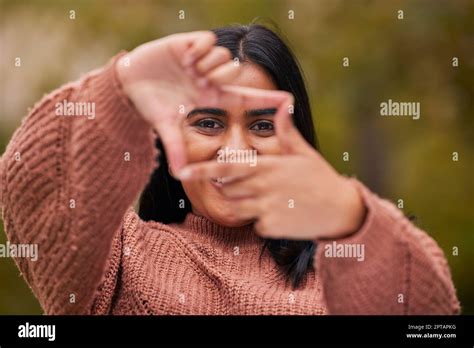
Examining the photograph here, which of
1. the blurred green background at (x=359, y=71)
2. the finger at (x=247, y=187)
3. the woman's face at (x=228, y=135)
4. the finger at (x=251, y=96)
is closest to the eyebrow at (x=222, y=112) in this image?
the woman's face at (x=228, y=135)

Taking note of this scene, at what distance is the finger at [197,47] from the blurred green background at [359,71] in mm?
774

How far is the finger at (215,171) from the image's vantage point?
42.9 inches

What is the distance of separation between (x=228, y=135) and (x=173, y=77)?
290 millimetres

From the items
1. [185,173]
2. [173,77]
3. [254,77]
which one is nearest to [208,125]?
[254,77]

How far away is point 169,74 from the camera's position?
123cm

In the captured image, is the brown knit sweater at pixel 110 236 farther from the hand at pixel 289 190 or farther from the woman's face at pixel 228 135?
the woman's face at pixel 228 135

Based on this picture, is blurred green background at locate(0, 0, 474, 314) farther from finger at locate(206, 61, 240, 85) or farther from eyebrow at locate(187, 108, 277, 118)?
finger at locate(206, 61, 240, 85)

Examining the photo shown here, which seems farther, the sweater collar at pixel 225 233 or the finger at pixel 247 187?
the sweater collar at pixel 225 233

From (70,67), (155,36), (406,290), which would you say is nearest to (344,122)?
(155,36)

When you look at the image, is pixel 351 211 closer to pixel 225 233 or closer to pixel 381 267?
pixel 381 267

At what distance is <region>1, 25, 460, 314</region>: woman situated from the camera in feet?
3.82

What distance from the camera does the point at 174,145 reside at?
1177 mm

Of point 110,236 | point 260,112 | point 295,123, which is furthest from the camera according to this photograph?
point 295,123
